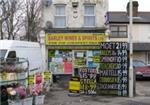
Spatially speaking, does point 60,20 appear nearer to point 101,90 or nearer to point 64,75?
point 64,75

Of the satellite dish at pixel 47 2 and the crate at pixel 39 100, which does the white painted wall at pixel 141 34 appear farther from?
the crate at pixel 39 100

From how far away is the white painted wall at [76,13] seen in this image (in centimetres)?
3722

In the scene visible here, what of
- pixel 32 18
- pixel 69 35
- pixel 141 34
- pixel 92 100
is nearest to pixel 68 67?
pixel 69 35

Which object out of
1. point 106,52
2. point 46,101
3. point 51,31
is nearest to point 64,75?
point 51,31

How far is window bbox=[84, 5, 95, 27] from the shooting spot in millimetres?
37469

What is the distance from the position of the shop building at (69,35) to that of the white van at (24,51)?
783 cm

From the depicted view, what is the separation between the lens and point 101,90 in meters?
25.4

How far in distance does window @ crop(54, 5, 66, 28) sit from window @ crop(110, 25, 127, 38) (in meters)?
11.9

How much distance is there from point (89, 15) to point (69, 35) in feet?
7.80

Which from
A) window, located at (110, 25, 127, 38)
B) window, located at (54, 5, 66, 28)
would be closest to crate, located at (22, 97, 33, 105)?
window, located at (54, 5, 66, 28)

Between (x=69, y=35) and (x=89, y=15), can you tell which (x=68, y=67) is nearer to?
(x=69, y=35)

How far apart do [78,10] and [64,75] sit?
5.23m

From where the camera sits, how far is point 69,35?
3675cm

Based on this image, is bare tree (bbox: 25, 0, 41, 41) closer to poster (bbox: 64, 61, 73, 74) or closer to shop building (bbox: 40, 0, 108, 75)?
shop building (bbox: 40, 0, 108, 75)
